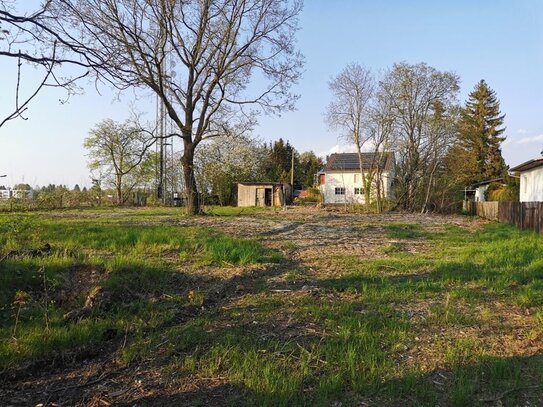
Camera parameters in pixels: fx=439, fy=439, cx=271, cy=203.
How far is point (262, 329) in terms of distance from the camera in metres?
4.44

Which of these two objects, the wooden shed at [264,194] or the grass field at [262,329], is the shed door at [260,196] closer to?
the wooden shed at [264,194]

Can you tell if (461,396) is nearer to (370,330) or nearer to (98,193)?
(370,330)

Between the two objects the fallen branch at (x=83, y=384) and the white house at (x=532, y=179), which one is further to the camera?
the white house at (x=532, y=179)

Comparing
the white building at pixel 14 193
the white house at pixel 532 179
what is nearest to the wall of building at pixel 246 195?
the white house at pixel 532 179

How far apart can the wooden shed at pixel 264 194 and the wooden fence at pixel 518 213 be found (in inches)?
835

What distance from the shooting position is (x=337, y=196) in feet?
168

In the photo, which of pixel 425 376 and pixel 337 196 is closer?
pixel 425 376

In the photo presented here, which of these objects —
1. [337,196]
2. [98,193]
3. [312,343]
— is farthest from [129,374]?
[337,196]

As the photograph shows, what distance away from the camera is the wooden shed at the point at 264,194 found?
45969 millimetres

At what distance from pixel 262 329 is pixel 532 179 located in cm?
2443

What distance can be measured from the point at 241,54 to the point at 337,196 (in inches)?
1210

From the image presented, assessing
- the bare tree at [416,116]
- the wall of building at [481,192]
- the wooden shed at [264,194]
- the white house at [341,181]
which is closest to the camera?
the bare tree at [416,116]

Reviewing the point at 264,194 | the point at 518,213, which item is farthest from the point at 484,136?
the point at 518,213

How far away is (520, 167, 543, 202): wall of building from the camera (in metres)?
22.5
